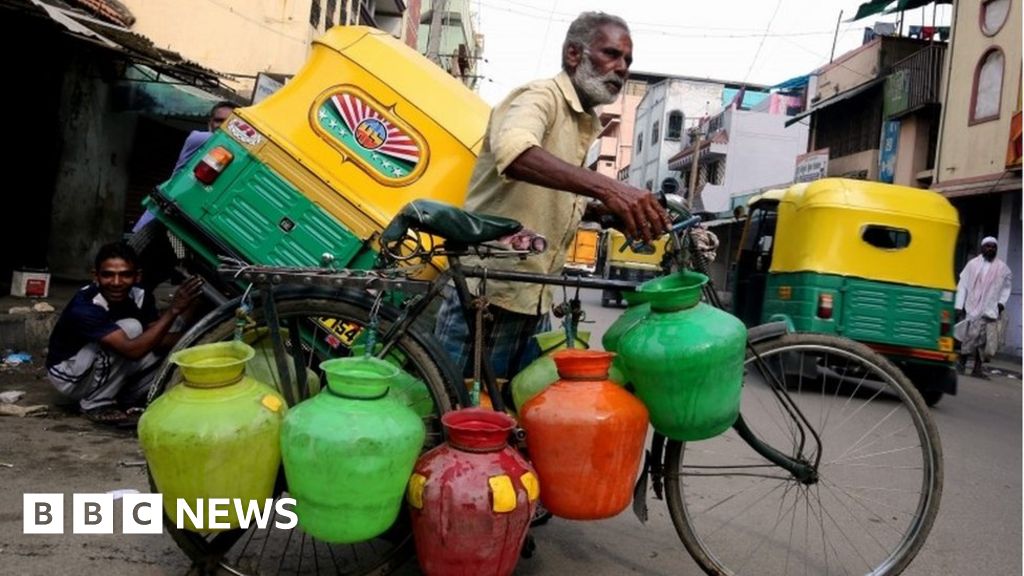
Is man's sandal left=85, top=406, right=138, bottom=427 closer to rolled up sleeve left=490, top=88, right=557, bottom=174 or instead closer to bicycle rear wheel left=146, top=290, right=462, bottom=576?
bicycle rear wheel left=146, top=290, right=462, bottom=576

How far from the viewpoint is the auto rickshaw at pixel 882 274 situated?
7109mm

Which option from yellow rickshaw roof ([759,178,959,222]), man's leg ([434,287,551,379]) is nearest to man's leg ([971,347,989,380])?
yellow rickshaw roof ([759,178,959,222])

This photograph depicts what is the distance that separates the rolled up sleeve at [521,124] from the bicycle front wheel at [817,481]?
99cm

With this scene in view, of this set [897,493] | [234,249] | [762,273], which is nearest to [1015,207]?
[762,273]

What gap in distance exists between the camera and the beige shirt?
2561 mm

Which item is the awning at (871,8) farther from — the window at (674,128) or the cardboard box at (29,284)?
the window at (674,128)

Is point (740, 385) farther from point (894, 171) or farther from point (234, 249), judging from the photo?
point (894, 171)

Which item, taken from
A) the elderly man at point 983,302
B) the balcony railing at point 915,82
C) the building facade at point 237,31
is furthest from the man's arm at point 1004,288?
the building facade at point 237,31

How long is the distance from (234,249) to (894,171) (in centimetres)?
1887

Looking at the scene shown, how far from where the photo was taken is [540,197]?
8.78 ft

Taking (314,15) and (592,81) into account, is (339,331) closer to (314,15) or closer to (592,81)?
(592,81)

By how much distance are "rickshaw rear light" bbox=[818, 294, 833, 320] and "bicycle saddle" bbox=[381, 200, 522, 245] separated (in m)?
5.57

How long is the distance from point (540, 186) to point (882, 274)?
5809 millimetres

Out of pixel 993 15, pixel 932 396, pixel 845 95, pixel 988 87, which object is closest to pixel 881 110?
pixel 845 95
